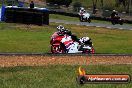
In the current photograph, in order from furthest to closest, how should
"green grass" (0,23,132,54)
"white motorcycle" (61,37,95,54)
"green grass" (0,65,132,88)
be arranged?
1. "green grass" (0,23,132,54)
2. "white motorcycle" (61,37,95,54)
3. "green grass" (0,65,132,88)

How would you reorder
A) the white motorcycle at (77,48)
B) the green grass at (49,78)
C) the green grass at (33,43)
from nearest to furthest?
the green grass at (49,78)
the white motorcycle at (77,48)
the green grass at (33,43)

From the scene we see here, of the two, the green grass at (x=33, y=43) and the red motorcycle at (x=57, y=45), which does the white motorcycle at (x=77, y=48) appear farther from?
the green grass at (x=33, y=43)

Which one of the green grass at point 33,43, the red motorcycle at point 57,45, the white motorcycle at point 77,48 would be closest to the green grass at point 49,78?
the white motorcycle at point 77,48

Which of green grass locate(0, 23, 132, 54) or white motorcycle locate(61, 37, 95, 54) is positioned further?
green grass locate(0, 23, 132, 54)

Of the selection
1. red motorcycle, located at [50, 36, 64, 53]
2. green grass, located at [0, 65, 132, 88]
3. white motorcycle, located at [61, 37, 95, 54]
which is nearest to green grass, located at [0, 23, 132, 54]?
red motorcycle, located at [50, 36, 64, 53]

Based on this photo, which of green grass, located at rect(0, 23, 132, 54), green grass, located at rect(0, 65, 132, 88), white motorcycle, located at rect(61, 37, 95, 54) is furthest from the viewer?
green grass, located at rect(0, 23, 132, 54)

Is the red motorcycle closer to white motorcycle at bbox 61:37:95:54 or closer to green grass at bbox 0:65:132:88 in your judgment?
white motorcycle at bbox 61:37:95:54

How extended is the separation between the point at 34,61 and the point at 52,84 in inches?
242

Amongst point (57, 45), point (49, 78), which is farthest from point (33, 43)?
point (49, 78)

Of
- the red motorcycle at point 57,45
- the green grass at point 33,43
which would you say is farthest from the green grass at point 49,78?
the green grass at point 33,43

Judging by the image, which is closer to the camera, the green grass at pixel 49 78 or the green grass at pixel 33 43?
the green grass at pixel 49 78

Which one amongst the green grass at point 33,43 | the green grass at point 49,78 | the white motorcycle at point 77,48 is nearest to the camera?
the green grass at point 49,78

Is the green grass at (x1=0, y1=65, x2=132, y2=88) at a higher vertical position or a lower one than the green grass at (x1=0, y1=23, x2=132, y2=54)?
higher

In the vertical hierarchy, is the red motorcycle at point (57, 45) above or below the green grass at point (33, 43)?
above
